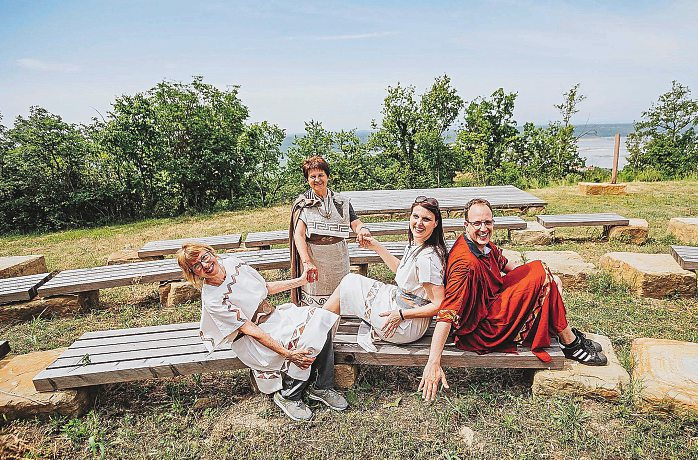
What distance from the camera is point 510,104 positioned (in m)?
12.6

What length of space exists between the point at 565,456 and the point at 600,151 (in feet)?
120

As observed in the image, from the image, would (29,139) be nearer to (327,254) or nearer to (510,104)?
(327,254)

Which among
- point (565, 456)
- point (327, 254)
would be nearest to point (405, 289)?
point (327, 254)

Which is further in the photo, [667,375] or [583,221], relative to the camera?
[583,221]

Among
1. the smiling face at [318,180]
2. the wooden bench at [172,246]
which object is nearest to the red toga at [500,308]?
the smiling face at [318,180]

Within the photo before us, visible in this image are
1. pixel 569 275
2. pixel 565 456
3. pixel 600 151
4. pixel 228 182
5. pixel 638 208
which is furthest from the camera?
pixel 600 151

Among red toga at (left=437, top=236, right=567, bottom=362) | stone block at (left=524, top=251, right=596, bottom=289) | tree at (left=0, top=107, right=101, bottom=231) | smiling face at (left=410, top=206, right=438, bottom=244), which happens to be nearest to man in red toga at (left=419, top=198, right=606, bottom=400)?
red toga at (left=437, top=236, right=567, bottom=362)

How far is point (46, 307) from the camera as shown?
175 inches

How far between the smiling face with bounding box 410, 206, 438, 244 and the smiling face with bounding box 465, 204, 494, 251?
236 mm

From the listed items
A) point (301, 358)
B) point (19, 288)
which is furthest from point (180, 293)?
point (301, 358)

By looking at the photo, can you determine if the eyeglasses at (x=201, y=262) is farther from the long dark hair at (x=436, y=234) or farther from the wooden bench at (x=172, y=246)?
the wooden bench at (x=172, y=246)

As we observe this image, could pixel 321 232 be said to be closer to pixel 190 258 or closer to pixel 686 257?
pixel 190 258

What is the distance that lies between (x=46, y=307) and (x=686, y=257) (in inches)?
266

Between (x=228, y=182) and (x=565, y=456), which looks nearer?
(x=565, y=456)
